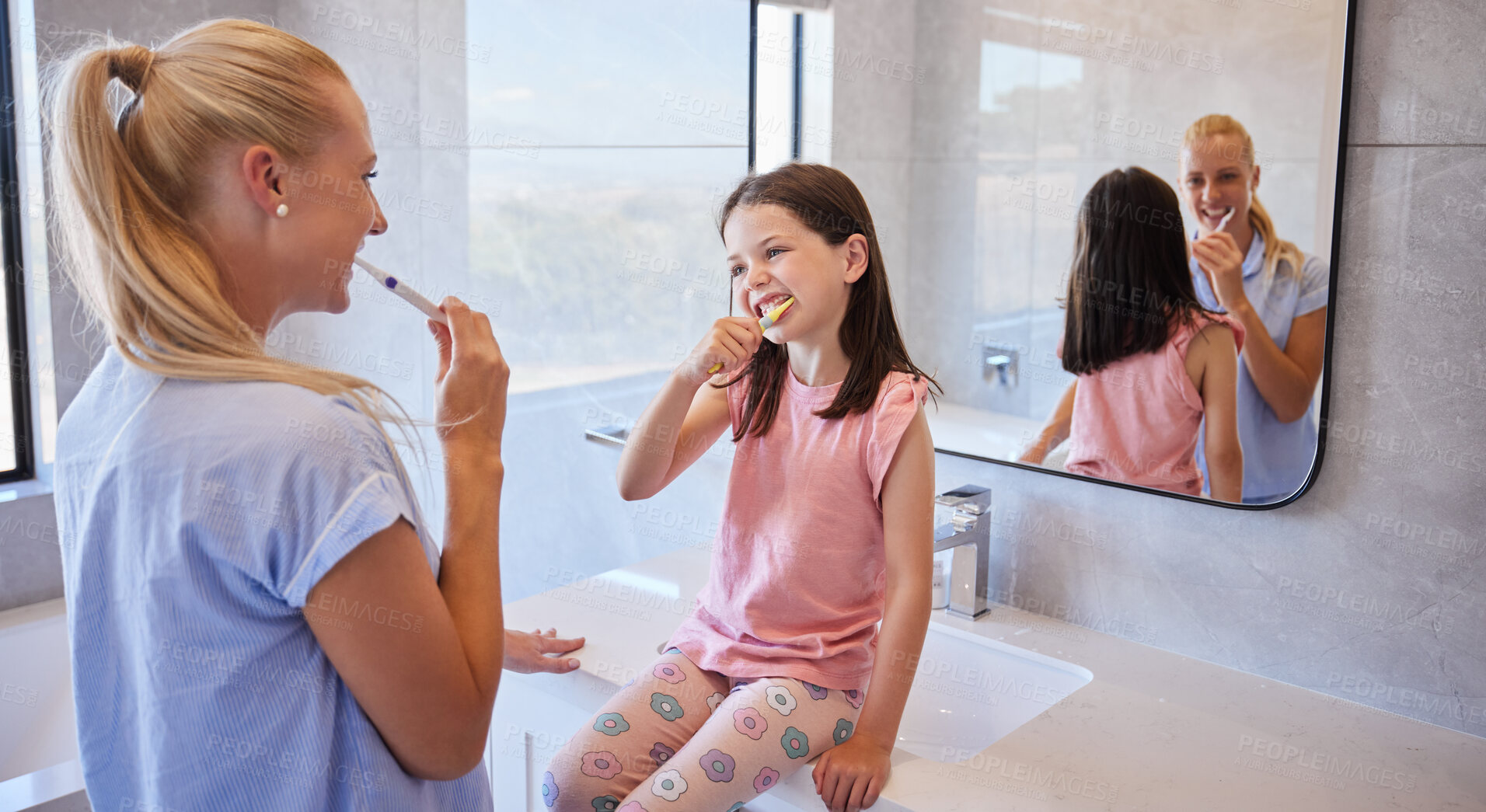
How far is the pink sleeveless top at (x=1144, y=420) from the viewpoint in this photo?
3.81 ft

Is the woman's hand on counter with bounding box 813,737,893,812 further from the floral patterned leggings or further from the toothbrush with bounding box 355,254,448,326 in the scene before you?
the toothbrush with bounding box 355,254,448,326

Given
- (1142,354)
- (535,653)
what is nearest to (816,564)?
(535,653)

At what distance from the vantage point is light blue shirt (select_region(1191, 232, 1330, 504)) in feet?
3.49

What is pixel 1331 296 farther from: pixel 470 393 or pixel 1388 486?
pixel 470 393

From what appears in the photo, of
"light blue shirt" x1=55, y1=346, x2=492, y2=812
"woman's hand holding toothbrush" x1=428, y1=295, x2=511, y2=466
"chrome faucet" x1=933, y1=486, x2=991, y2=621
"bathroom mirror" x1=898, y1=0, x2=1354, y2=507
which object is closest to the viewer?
"light blue shirt" x1=55, y1=346, x2=492, y2=812

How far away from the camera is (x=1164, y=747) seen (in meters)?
1.03

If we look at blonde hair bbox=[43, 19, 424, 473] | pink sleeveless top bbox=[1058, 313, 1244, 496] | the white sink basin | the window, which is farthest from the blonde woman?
the window

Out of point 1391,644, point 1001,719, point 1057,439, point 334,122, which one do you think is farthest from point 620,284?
point 1391,644

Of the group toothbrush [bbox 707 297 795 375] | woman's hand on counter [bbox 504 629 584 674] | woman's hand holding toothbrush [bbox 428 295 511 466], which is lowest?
woman's hand on counter [bbox 504 629 584 674]

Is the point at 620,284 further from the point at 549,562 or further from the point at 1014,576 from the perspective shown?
the point at 1014,576

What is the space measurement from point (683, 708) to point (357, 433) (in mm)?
530

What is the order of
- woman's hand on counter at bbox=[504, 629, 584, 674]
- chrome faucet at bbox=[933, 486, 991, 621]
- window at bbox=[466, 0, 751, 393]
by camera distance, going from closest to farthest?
1. woman's hand on counter at bbox=[504, 629, 584, 674]
2. chrome faucet at bbox=[933, 486, 991, 621]
3. window at bbox=[466, 0, 751, 393]

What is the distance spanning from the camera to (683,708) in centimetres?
106

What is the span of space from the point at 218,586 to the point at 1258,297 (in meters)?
0.97
